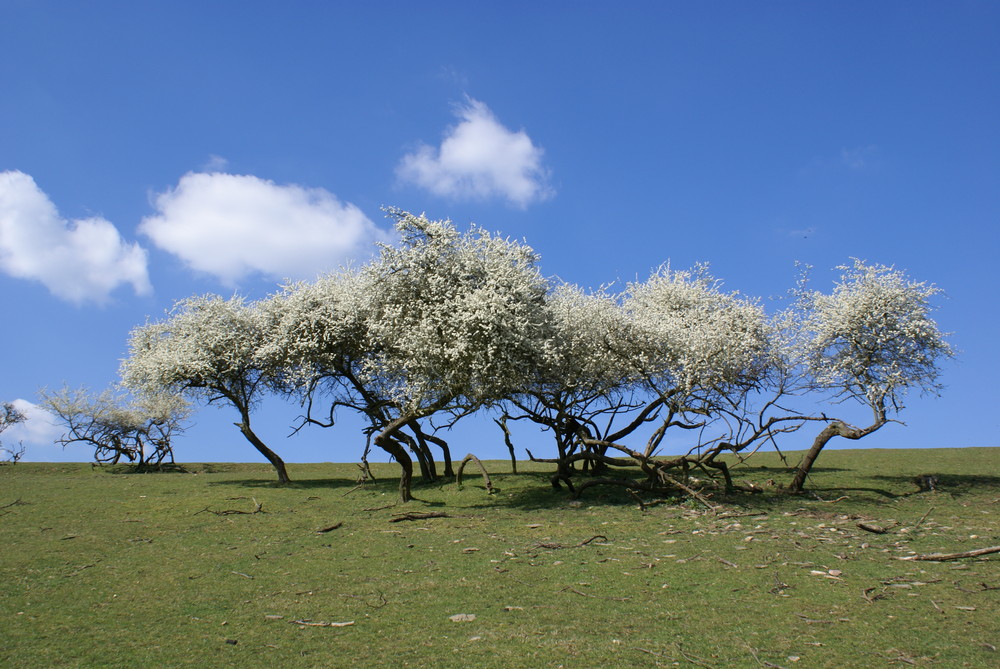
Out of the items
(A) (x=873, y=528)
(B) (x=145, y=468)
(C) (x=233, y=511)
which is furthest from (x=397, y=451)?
(B) (x=145, y=468)

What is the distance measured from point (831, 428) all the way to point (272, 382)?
22947 mm

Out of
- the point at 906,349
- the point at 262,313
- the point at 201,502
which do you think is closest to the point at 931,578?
the point at 906,349

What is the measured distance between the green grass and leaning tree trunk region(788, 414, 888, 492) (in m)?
Result: 0.65

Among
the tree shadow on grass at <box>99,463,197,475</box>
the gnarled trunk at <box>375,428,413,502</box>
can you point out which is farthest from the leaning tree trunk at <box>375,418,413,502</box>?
the tree shadow on grass at <box>99,463,197,475</box>

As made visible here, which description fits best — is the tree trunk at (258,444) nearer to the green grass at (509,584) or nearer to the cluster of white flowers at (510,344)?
the cluster of white flowers at (510,344)

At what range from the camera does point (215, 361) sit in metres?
28.3

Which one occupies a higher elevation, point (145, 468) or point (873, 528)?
point (145, 468)

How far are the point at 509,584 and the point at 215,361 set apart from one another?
21.7m

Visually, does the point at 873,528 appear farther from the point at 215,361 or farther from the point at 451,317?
the point at 215,361

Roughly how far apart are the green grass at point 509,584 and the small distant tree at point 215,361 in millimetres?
8246

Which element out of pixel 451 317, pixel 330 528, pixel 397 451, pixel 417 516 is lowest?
pixel 330 528

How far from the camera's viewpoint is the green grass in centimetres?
799

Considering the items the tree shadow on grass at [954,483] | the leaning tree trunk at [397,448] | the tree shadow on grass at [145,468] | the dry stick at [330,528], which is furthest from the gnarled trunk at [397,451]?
the tree shadow on grass at [145,468]

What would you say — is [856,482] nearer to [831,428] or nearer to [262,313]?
[831,428]
